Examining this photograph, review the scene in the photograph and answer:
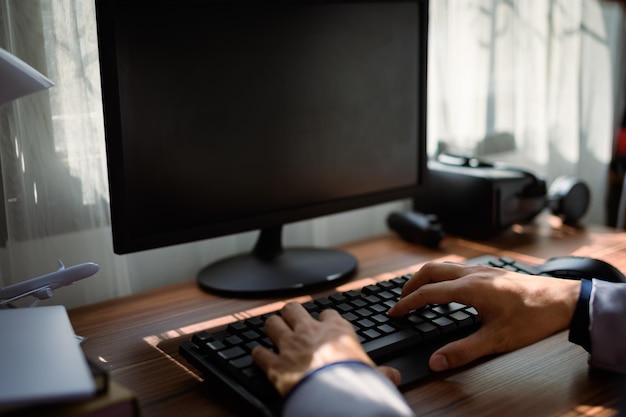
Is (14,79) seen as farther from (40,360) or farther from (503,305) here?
(503,305)

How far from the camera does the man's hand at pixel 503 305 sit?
88 centimetres

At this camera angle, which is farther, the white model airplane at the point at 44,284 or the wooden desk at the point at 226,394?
the white model airplane at the point at 44,284

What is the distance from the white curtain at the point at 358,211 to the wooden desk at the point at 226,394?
11cm

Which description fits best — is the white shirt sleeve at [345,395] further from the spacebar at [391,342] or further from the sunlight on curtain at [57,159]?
A: the sunlight on curtain at [57,159]

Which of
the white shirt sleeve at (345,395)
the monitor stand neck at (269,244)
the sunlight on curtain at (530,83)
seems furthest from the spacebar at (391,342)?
the sunlight on curtain at (530,83)

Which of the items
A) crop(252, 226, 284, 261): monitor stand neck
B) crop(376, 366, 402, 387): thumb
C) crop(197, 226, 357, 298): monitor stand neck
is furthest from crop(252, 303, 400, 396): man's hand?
crop(252, 226, 284, 261): monitor stand neck

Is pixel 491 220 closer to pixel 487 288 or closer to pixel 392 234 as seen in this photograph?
pixel 392 234

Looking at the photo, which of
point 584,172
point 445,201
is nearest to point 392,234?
point 445,201

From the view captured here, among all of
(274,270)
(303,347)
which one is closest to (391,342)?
(303,347)

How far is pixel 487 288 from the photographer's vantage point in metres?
0.90

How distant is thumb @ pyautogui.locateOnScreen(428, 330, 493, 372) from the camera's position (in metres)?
0.84

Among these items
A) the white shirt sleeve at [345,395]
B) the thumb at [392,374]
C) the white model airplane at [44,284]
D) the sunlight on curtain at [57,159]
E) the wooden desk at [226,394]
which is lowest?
the wooden desk at [226,394]

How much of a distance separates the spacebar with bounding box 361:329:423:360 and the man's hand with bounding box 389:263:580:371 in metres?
0.04

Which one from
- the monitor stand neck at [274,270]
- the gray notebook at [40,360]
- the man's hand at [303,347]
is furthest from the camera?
the monitor stand neck at [274,270]
